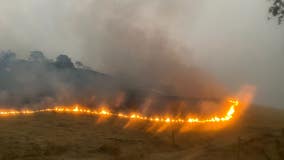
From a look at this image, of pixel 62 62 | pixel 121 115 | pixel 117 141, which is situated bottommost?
pixel 117 141

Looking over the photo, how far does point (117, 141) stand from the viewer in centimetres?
3173

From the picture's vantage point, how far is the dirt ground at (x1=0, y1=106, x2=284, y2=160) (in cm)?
2520

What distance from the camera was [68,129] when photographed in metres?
36.5

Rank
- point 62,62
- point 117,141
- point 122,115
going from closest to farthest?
point 117,141
point 122,115
point 62,62

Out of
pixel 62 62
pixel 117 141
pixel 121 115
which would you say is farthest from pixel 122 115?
pixel 62 62

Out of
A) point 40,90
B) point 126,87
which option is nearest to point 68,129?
point 40,90

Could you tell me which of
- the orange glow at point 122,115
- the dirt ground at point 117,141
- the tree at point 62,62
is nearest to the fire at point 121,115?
the orange glow at point 122,115

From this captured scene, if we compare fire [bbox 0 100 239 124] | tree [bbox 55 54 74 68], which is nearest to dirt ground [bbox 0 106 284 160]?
fire [bbox 0 100 239 124]

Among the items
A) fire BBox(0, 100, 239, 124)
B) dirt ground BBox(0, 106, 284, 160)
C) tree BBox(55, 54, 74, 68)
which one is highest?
tree BBox(55, 54, 74, 68)

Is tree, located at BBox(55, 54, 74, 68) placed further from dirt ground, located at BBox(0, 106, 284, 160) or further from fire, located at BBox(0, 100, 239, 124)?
dirt ground, located at BBox(0, 106, 284, 160)

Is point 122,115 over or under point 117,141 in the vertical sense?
over

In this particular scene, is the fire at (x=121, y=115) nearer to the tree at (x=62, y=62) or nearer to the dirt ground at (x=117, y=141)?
the dirt ground at (x=117, y=141)

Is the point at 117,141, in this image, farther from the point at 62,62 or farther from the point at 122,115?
the point at 62,62

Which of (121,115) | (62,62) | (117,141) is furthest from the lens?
(62,62)
